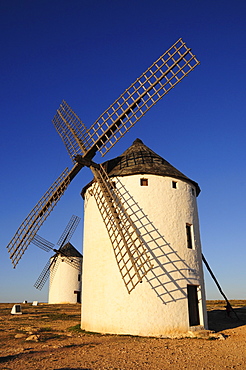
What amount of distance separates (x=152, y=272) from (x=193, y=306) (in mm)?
2881

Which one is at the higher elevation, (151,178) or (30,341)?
(151,178)

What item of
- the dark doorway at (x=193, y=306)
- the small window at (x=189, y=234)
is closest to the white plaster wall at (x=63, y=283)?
the dark doorway at (x=193, y=306)

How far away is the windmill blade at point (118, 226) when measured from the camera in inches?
523

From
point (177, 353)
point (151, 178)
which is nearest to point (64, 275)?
point (151, 178)

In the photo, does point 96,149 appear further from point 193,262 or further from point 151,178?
point 193,262

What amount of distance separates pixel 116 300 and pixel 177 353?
4.30 metres

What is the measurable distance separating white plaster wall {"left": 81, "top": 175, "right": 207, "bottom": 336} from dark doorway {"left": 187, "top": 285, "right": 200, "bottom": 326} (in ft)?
0.83

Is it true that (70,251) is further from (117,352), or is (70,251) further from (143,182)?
(117,352)

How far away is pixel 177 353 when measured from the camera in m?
9.75

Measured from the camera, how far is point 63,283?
1411 inches

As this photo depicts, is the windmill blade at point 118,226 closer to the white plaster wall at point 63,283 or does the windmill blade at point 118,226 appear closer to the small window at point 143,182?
the small window at point 143,182

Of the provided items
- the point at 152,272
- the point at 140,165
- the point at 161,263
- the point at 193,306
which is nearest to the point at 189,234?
the point at 161,263

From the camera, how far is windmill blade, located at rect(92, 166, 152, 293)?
43.6 feet

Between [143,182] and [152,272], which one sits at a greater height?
[143,182]
